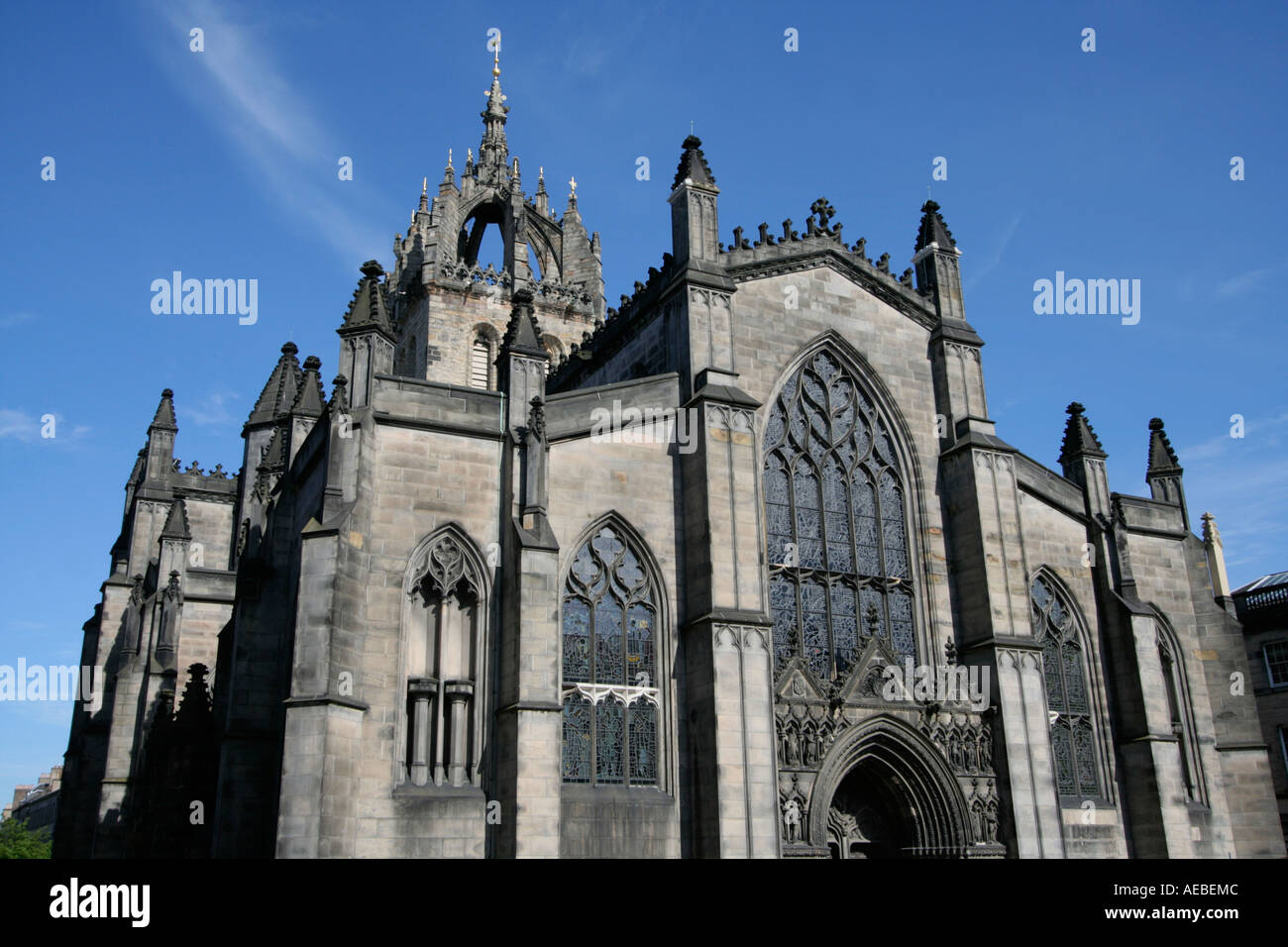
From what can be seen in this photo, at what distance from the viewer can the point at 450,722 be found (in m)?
17.3

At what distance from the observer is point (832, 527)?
22.1m

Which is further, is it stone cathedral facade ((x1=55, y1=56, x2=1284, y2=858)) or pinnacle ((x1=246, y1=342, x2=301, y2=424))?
pinnacle ((x1=246, y1=342, x2=301, y2=424))

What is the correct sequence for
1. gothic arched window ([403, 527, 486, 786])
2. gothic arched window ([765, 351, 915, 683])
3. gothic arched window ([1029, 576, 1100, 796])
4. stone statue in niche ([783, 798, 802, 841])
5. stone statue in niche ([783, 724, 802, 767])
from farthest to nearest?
1. gothic arched window ([1029, 576, 1100, 796])
2. gothic arched window ([765, 351, 915, 683])
3. stone statue in niche ([783, 724, 802, 767])
4. stone statue in niche ([783, 798, 802, 841])
5. gothic arched window ([403, 527, 486, 786])

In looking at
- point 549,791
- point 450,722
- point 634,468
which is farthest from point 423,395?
point 549,791

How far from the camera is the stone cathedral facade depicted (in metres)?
17.1

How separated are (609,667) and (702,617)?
6.16 feet

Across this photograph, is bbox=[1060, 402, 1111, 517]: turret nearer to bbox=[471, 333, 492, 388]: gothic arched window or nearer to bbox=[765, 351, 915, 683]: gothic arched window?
bbox=[765, 351, 915, 683]: gothic arched window

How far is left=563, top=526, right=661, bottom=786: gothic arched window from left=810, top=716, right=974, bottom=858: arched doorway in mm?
3924

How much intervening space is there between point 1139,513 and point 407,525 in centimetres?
1820

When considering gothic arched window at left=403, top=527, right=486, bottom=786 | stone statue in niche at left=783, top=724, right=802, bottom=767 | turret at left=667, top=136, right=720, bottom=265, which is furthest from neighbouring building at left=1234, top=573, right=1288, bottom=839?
gothic arched window at left=403, top=527, right=486, bottom=786

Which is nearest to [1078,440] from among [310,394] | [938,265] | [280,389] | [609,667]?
[938,265]
